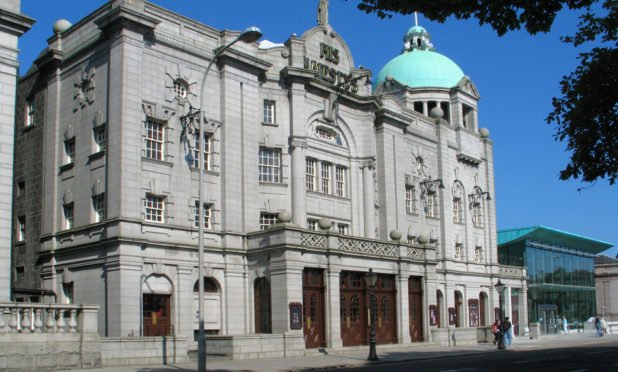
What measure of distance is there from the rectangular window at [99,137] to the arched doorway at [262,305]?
10050 mm

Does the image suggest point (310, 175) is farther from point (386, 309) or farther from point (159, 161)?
point (159, 161)

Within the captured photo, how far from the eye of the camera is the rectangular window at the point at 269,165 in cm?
3819

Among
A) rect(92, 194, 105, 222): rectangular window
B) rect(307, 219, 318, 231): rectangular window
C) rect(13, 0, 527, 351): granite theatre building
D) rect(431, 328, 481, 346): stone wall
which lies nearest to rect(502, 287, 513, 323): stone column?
rect(431, 328, 481, 346): stone wall

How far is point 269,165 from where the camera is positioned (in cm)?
3838

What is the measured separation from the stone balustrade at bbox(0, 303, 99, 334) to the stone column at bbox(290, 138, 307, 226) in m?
15.7

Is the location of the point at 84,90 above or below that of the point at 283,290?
above

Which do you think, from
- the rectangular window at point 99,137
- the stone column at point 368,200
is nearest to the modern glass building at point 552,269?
the stone column at point 368,200

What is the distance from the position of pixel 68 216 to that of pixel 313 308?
1295cm

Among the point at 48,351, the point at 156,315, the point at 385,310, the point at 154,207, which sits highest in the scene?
the point at 154,207

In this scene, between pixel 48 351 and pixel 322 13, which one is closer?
pixel 48 351

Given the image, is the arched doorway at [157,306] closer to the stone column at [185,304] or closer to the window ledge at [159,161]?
the stone column at [185,304]

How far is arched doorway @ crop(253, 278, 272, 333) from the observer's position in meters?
34.7

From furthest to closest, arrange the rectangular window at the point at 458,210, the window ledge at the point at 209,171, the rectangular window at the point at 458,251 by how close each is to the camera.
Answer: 1. the rectangular window at the point at 458,210
2. the rectangular window at the point at 458,251
3. the window ledge at the point at 209,171

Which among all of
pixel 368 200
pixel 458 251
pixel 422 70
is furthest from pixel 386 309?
pixel 422 70
